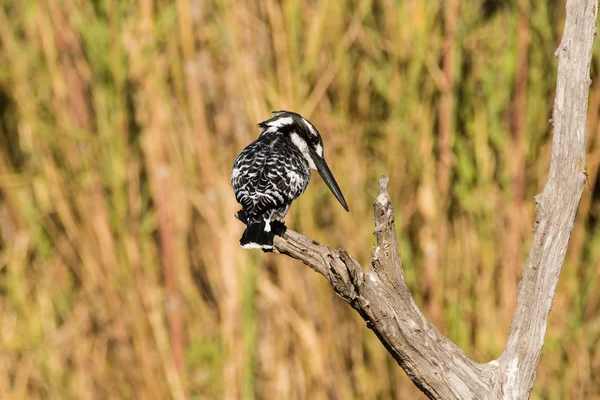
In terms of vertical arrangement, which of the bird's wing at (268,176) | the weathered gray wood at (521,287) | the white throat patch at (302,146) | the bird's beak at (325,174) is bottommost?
the weathered gray wood at (521,287)

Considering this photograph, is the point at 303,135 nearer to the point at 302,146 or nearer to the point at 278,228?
the point at 302,146

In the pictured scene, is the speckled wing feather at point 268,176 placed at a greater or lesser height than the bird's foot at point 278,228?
greater

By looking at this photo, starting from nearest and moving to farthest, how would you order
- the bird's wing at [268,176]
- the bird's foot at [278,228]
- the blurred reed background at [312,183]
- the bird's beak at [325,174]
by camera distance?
the bird's foot at [278,228] → the bird's wing at [268,176] → the bird's beak at [325,174] → the blurred reed background at [312,183]

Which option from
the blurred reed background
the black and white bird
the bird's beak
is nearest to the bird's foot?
the black and white bird

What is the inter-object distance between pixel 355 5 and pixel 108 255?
1158 mm

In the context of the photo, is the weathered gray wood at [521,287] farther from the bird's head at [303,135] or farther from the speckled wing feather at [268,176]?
the bird's head at [303,135]

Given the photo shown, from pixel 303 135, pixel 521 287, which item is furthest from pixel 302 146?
pixel 521 287

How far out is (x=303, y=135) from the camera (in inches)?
90.0

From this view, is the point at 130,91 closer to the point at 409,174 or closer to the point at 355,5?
the point at 355,5

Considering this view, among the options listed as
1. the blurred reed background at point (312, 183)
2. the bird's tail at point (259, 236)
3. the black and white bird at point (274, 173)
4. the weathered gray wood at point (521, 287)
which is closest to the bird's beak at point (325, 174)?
the black and white bird at point (274, 173)

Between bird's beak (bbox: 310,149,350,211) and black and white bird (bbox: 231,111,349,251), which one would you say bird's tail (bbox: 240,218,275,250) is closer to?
black and white bird (bbox: 231,111,349,251)

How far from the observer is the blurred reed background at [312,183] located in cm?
255

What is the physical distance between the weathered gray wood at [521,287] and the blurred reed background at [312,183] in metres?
1.06

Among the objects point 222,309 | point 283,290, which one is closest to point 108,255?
point 222,309
